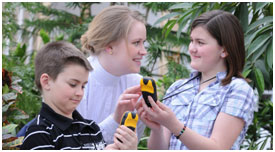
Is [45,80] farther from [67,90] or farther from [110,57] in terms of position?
[110,57]

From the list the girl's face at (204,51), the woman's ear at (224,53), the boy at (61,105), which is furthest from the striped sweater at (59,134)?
the woman's ear at (224,53)

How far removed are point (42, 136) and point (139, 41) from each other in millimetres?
640

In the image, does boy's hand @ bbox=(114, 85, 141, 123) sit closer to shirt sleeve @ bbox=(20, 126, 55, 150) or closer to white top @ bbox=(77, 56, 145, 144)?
white top @ bbox=(77, 56, 145, 144)

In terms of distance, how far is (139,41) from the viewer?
152cm

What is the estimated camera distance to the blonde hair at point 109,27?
1.54 m

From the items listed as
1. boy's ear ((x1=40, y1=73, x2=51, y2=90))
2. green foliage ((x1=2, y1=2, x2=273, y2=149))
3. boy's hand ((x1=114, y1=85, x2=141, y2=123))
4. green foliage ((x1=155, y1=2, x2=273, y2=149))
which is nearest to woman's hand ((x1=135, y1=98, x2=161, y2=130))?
boy's hand ((x1=114, y1=85, x2=141, y2=123))

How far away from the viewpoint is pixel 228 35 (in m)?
1.42

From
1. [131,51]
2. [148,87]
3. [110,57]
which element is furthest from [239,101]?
[110,57]

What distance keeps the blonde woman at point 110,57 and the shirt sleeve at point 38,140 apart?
1.20 feet

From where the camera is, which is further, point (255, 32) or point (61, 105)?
point (255, 32)

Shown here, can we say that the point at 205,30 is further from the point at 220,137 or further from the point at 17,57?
the point at 17,57

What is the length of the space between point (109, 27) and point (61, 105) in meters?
0.51

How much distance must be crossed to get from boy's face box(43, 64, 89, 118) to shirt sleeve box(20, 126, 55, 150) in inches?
4.9

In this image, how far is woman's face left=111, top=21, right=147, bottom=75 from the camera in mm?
1500
